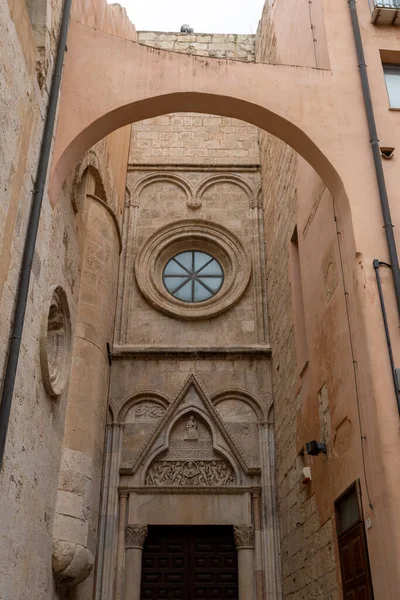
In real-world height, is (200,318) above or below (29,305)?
above

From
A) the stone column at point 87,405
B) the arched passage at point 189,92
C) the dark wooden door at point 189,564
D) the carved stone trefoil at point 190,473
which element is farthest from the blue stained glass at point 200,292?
the arched passage at point 189,92

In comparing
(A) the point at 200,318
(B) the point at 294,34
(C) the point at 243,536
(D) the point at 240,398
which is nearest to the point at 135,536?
(C) the point at 243,536

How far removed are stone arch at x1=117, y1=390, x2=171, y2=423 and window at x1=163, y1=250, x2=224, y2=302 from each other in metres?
2.20

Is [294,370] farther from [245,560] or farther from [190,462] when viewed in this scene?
[245,560]

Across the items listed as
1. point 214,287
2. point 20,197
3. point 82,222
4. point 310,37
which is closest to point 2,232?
point 20,197

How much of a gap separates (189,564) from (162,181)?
299 inches

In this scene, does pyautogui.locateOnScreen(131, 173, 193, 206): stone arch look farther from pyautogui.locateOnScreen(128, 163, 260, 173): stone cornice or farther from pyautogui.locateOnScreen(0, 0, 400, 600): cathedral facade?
pyautogui.locateOnScreen(128, 163, 260, 173): stone cornice

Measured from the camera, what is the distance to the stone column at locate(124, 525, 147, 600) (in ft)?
30.5

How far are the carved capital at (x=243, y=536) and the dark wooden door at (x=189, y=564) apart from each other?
0.24 m

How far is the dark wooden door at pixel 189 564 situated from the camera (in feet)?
31.1

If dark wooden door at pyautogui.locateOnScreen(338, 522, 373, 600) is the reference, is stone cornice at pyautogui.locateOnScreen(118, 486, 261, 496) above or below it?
above

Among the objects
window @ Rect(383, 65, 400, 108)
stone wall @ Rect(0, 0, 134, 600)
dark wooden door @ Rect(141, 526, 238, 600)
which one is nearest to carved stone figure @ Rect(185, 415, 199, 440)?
dark wooden door @ Rect(141, 526, 238, 600)

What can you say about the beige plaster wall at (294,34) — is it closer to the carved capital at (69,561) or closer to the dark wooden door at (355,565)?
the dark wooden door at (355,565)

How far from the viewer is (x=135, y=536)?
380 inches
